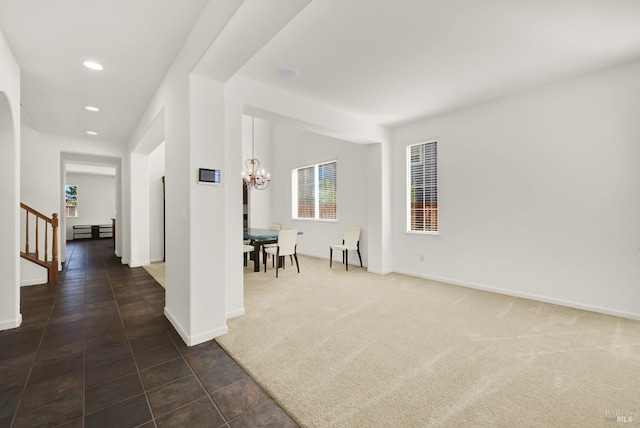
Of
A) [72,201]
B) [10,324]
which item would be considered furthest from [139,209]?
[72,201]

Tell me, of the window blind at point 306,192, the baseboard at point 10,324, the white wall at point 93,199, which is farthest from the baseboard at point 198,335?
the white wall at point 93,199

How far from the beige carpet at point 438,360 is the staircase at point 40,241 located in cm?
Result: 387

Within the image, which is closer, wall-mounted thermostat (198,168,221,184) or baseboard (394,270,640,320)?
wall-mounted thermostat (198,168,221,184)

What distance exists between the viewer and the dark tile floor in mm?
1646

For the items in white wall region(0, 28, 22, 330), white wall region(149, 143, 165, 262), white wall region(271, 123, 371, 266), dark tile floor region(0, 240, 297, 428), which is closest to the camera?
dark tile floor region(0, 240, 297, 428)

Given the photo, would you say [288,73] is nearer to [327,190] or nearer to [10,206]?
[10,206]

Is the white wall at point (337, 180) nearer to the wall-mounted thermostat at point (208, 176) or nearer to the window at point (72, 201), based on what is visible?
the wall-mounted thermostat at point (208, 176)

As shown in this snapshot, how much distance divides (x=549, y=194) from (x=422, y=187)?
70.6 inches

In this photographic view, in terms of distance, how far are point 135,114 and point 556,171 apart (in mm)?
6005

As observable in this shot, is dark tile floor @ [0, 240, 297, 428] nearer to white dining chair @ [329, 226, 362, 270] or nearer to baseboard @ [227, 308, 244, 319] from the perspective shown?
baseboard @ [227, 308, 244, 319]

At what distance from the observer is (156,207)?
659 cm

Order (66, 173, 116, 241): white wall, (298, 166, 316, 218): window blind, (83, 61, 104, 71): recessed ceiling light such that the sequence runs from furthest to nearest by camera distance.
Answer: (66, 173, 116, 241): white wall, (298, 166, 316, 218): window blind, (83, 61, 104, 71): recessed ceiling light

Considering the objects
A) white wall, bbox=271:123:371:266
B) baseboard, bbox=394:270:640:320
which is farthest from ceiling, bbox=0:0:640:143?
baseboard, bbox=394:270:640:320

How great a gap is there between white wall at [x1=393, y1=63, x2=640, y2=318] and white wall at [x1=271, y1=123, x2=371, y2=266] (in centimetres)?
160
